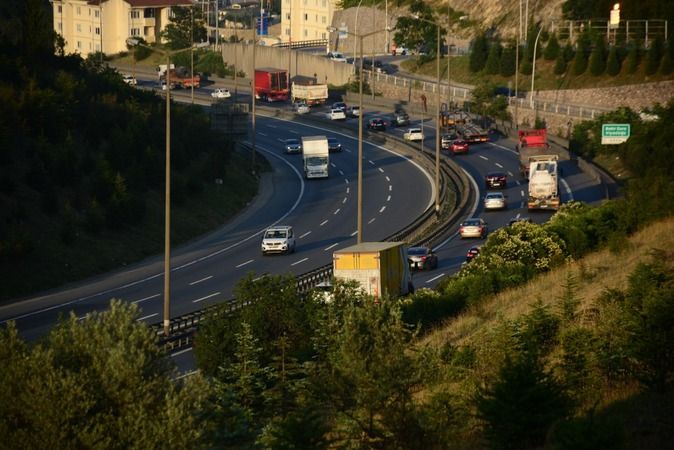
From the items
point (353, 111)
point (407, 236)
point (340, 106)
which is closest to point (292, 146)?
point (340, 106)

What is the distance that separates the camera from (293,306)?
38344 mm

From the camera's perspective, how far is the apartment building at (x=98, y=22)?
7037 inches

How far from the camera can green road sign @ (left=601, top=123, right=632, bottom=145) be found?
8981cm

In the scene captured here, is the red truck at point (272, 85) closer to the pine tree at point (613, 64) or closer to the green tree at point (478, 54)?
the green tree at point (478, 54)

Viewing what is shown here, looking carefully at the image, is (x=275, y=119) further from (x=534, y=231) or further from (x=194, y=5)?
(x=534, y=231)

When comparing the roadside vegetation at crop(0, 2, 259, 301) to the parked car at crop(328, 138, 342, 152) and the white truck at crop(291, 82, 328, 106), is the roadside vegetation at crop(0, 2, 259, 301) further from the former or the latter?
the white truck at crop(291, 82, 328, 106)

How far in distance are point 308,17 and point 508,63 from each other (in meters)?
63.8

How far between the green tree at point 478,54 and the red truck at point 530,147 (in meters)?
42.1

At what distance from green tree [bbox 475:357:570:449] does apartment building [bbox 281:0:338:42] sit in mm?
163814

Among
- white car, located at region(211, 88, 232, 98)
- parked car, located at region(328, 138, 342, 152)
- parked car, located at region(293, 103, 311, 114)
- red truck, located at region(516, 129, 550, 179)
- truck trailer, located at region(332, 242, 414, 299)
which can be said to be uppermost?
truck trailer, located at region(332, 242, 414, 299)

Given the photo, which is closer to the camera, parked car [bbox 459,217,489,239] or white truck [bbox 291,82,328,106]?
parked car [bbox 459,217,489,239]

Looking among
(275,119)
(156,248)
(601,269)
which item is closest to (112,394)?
(601,269)

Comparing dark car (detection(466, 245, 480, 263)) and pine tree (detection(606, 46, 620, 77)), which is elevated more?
pine tree (detection(606, 46, 620, 77))

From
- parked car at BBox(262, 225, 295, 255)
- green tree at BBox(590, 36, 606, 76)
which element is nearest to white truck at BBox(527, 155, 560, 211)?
parked car at BBox(262, 225, 295, 255)
